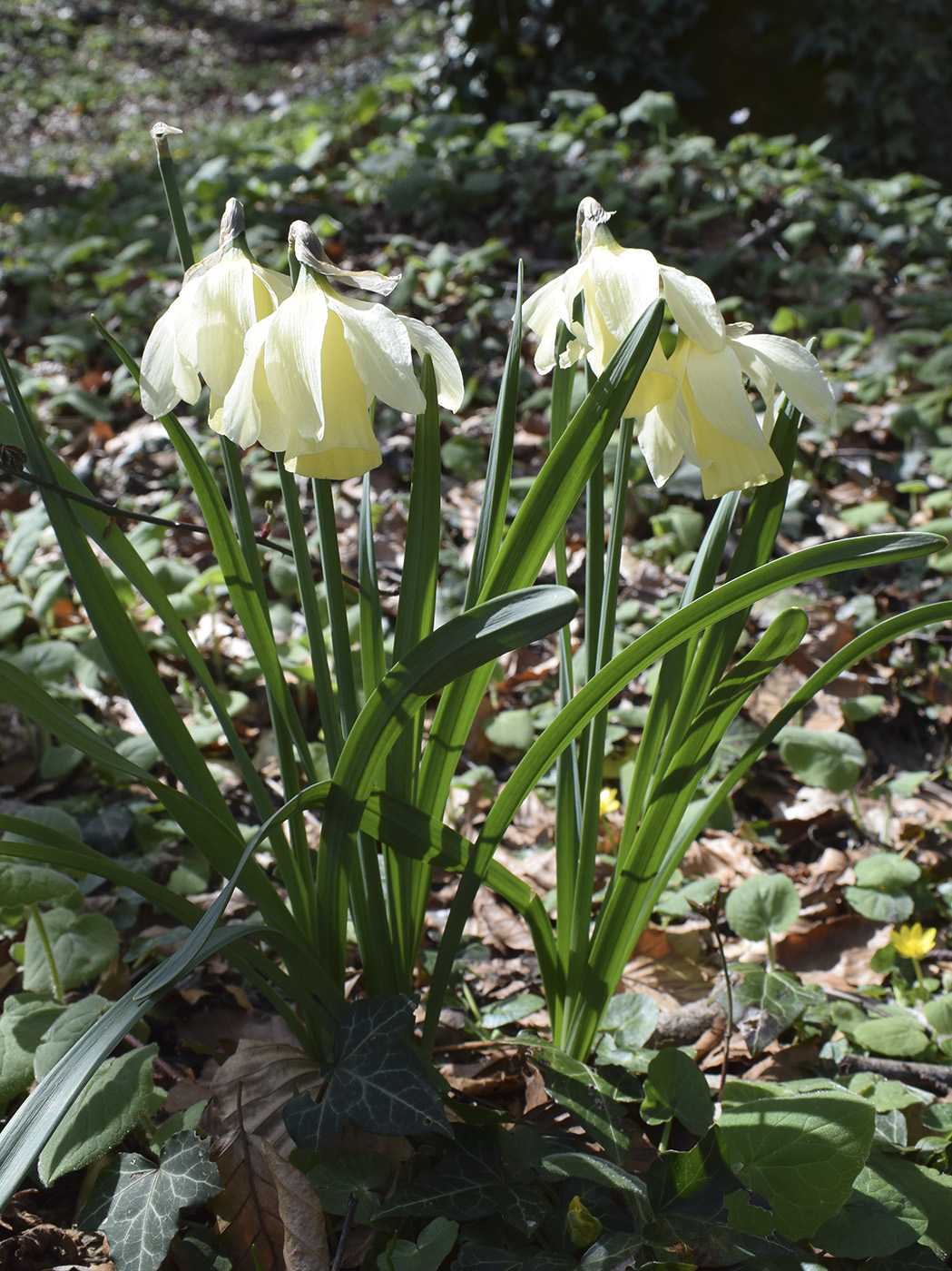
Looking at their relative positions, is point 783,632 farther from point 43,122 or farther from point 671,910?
point 43,122

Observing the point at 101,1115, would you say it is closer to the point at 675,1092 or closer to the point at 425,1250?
the point at 425,1250

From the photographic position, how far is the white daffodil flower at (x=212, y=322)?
2.45ft

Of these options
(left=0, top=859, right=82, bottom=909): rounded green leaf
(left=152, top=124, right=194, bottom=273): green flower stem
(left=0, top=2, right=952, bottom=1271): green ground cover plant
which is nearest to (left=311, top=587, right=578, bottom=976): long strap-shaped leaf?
(left=0, top=2, right=952, bottom=1271): green ground cover plant

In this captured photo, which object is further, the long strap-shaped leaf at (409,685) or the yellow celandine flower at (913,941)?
the yellow celandine flower at (913,941)

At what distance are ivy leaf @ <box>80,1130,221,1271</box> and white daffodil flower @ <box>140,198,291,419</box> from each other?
73 cm

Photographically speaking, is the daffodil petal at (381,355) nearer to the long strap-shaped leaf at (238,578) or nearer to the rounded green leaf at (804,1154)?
the long strap-shaped leaf at (238,578)

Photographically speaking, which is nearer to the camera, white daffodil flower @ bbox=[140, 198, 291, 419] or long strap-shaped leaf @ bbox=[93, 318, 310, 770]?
white daffodil flower @ bbox=[140, 198, 291, 419]

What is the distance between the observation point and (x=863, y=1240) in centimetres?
86

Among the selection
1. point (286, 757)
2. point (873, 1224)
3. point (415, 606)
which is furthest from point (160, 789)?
point (873, 1224)

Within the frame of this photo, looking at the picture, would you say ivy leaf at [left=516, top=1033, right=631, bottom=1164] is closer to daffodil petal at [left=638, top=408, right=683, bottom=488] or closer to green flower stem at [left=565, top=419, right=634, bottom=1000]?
green flower stem at [left=565, top=419, right=634, bottom=1000]

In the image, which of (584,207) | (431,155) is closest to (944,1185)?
(584,207)

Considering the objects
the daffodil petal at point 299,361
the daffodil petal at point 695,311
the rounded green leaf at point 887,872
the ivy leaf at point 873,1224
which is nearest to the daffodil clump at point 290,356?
the daffodil petal at point 299,361

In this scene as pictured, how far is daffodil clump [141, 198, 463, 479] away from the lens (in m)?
0.69

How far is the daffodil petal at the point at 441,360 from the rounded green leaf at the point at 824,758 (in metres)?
1.10
